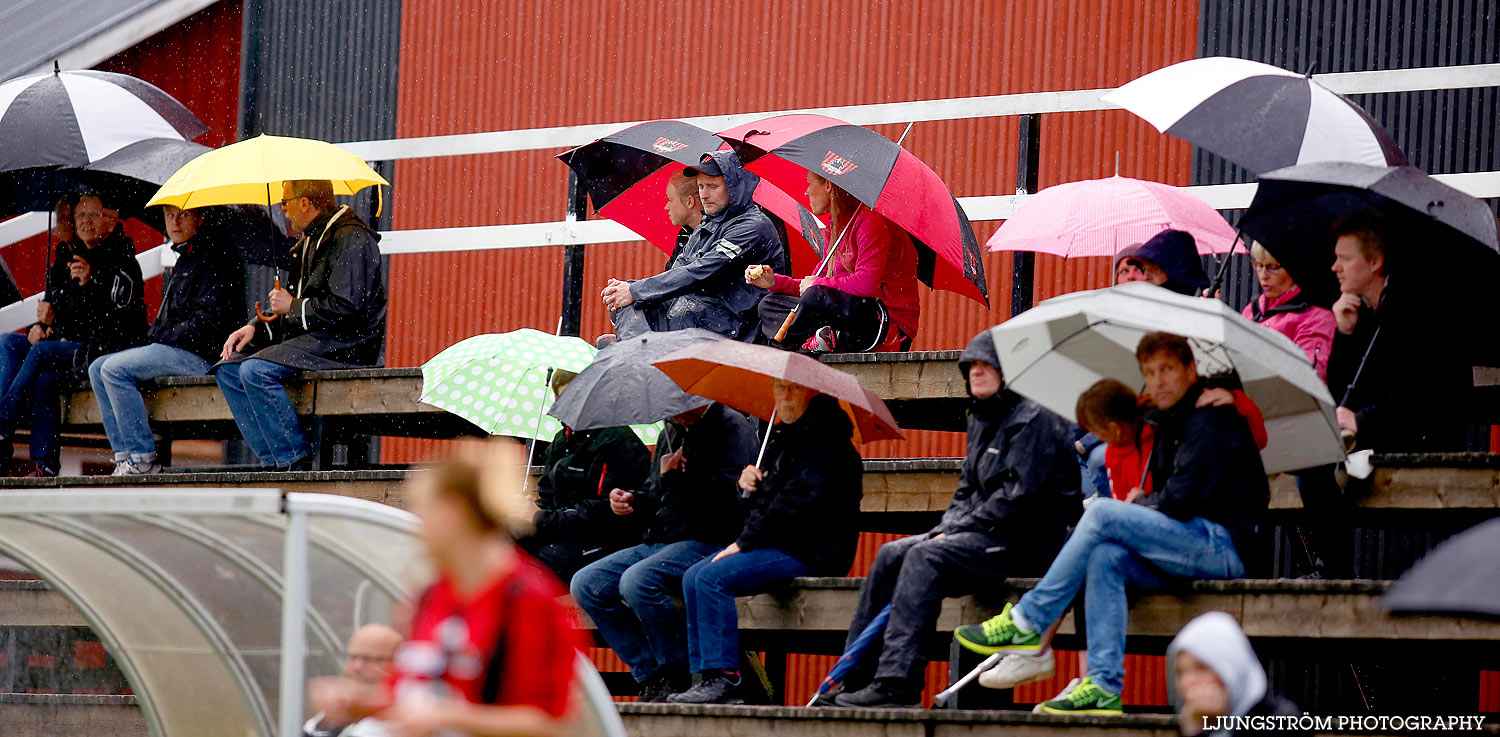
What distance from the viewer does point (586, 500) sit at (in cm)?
750

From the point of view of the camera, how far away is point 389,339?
1165 cm

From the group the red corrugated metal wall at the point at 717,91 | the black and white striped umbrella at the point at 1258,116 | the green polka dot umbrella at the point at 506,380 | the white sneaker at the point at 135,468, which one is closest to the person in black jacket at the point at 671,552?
the green polka dot umbrella at the point at 506,380

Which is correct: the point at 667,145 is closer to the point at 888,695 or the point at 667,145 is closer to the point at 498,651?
the point at 888,695

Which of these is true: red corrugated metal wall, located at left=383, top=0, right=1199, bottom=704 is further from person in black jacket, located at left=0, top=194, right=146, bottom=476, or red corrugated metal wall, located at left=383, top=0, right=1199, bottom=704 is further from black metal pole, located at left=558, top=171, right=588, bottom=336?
person in black jacket, located at left=0, top=194, right=146, bottom=476

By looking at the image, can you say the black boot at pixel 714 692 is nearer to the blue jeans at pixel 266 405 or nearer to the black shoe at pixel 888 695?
the black shoe at pixel 888 695

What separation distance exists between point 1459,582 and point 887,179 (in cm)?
392

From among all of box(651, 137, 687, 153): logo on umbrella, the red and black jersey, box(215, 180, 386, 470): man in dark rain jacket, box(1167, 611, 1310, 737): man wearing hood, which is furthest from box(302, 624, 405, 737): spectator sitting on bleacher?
box(215, 180, 386, 470): man in dark rain jacket

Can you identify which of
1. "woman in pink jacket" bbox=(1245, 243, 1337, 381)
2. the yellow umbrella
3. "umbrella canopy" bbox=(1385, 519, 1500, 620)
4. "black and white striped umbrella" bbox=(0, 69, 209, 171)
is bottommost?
"umbrella canopy" bbox=(1385, 519, 1500, 620)

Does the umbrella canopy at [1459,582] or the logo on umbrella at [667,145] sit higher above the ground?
the logo on umbrella at [667,145]

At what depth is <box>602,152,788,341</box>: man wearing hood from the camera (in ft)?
25.7

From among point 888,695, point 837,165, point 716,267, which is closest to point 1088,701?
point 888,695

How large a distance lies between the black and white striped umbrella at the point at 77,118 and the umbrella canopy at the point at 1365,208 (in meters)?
5.69

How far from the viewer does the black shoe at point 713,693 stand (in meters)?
6.54

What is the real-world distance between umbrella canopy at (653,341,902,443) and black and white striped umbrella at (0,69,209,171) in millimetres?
3882
